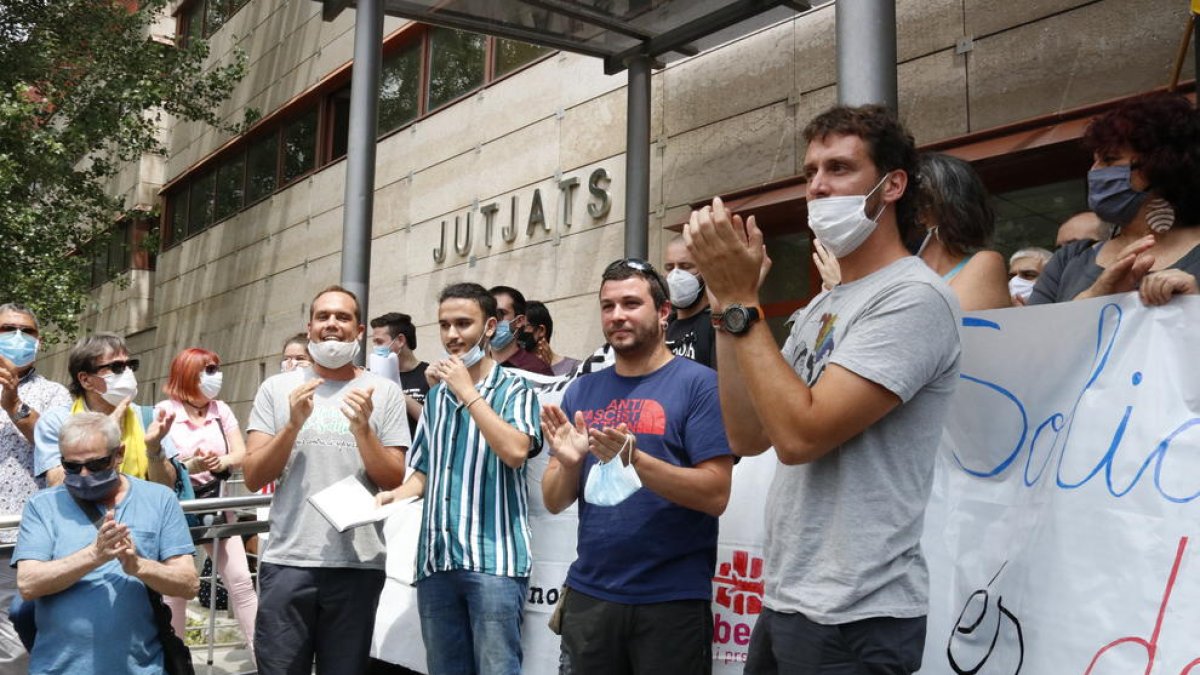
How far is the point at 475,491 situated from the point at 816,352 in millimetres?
2069

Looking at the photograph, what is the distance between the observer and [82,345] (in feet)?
18.2

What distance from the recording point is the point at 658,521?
3420 millimetres

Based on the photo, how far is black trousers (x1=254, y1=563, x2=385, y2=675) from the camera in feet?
14.4

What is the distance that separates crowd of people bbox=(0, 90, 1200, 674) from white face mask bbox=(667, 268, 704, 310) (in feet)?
0.10

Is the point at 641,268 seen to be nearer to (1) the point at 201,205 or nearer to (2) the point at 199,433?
(2) the point at 199,433

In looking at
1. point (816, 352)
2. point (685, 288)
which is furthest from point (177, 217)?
point (816, 352)

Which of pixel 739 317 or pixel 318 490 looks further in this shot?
pixel 318 490

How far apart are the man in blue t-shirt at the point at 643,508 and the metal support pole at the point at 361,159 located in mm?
6280

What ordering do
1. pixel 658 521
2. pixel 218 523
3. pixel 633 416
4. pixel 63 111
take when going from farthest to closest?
pixel 63 111 < pixel 218 523 < pixel 633 416 < pixel 658 521

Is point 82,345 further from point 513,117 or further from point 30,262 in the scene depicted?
point 30,262

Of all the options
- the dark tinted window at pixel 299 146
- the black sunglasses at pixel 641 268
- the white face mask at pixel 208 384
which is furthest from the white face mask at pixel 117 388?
the dark tinted window at pixel 299 146

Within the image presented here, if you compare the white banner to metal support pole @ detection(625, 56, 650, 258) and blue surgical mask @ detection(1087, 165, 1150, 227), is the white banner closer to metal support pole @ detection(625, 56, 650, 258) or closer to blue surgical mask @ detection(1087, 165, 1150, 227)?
blue surgical mask @ detection(1087, 165, 1150, 227)

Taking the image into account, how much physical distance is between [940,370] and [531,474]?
2.39 meters

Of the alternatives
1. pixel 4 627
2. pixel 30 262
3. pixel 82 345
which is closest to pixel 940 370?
pixel 82 345
